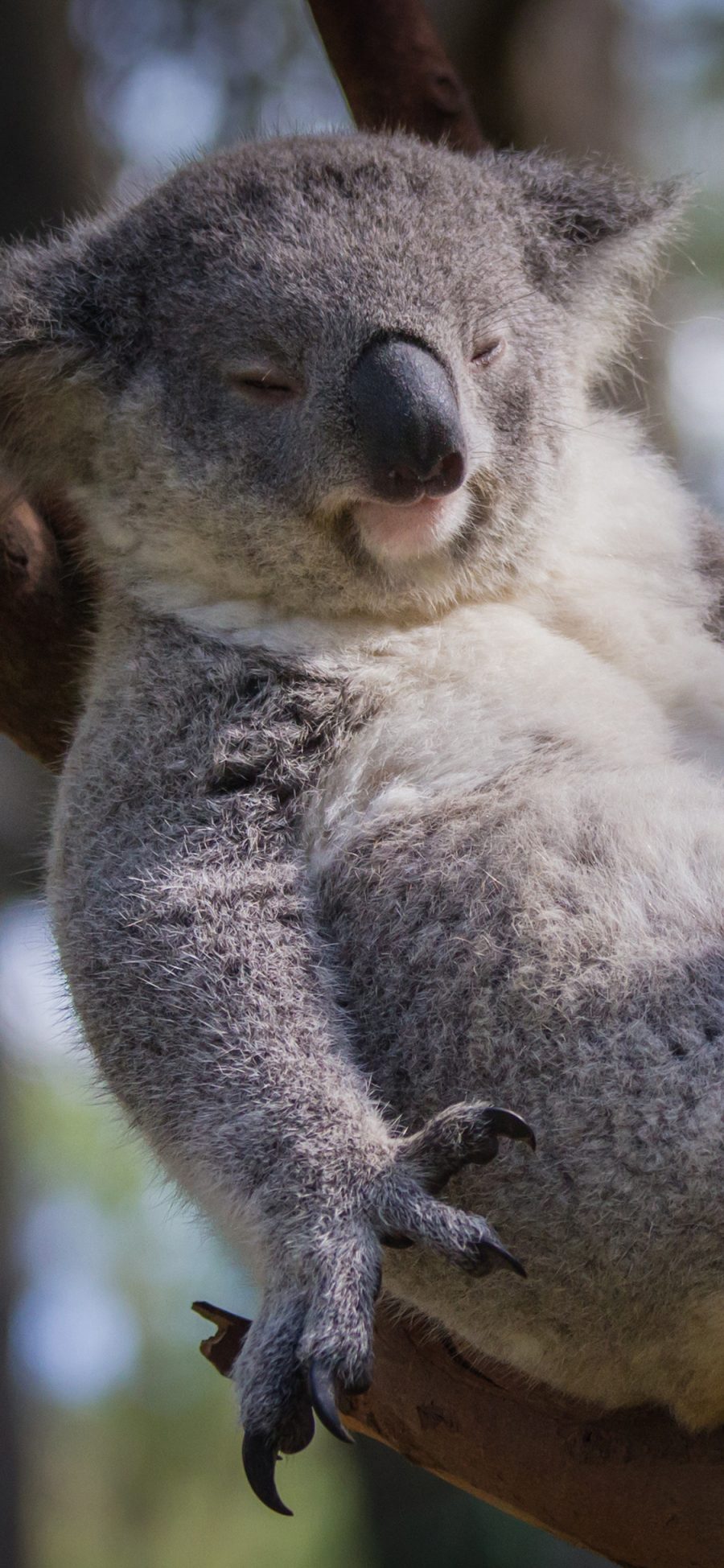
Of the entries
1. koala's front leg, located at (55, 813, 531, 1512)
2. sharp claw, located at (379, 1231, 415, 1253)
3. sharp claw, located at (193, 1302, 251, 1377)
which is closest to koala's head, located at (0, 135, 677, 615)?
koala's front leg, located at (55, 813, 531, 1512)

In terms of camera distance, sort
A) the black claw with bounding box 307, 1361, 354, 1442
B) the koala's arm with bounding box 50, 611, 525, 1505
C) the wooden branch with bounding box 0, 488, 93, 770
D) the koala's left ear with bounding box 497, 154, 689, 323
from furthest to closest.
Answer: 1. the wooden branch with bounding box 0, 488, 93, 770
2. the koala's left ear with bounding box 497, 154, 689, 323
3. the koala's arm with bounding box 50, 611, 525, 1505
4. the black claw with bounding box 307, 1361, 354, 1442

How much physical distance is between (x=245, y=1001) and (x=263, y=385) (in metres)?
0.98

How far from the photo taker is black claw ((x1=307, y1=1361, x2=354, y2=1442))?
140 centimetres

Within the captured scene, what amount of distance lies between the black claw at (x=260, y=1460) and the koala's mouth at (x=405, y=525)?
126 cm

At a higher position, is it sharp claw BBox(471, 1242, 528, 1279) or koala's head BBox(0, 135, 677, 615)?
koala's head BBox(0, 135, 677, 615)

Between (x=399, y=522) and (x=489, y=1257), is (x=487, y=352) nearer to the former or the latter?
(x=399, y=522)

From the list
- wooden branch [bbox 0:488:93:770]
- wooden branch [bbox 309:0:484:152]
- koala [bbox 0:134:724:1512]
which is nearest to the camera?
koala [bbox 0:134:724:1512]

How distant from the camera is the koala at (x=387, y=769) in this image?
161cm

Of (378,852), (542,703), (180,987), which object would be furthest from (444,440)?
(180,987)

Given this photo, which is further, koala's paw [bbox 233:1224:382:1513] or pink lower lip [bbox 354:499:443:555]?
pink lower lip [bbox 354:499:443:555]

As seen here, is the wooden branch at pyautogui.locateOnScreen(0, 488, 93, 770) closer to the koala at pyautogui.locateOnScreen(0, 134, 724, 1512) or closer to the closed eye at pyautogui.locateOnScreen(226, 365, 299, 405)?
the koala at pyautogui.locateOnScreen(0, 134, 724, 1512)

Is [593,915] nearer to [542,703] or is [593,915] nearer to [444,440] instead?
[542,703]

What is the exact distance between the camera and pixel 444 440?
1896mm

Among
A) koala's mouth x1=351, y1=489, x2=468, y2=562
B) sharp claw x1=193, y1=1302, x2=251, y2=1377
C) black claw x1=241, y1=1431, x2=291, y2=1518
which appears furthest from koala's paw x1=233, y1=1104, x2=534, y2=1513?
koala's mouth x1=351, y1=489, x2=468, y2=562
